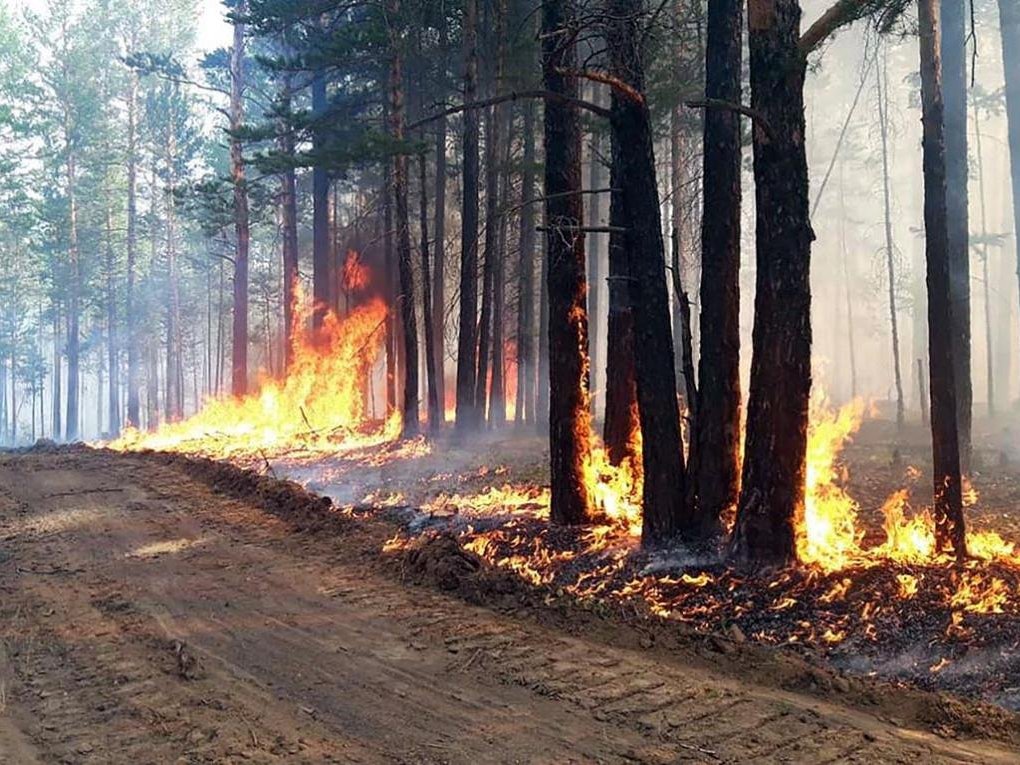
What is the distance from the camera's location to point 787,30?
753 cm

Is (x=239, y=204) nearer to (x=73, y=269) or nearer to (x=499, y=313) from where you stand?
(x=499, y=313)

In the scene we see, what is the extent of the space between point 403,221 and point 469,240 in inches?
58.3

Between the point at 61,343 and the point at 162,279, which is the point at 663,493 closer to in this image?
the point at 162,279

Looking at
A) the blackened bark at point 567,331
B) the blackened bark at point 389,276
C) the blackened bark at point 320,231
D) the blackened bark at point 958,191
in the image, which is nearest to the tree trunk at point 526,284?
the blackened bark at point 389,276

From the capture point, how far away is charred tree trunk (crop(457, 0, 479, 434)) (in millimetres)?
16500

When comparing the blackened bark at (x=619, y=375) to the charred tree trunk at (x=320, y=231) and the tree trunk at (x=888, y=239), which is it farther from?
the charred tree trunk at (x=320, y=231)

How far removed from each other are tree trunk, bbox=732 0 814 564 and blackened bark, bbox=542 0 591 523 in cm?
278

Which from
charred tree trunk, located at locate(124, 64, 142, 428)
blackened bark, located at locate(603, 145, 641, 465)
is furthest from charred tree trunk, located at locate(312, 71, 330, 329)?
charred tree trunk, located at locate(124, 64, 142, 428)

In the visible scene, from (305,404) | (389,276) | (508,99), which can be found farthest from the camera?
(389,276)

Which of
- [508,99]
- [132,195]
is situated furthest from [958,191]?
[132,195]

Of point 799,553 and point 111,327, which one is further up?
point 111,327

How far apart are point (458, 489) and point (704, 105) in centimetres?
726

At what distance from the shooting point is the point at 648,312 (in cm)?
886

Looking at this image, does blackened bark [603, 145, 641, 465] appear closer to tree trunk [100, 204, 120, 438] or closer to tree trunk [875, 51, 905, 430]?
tree trunk [875, 51, 905, 430]
